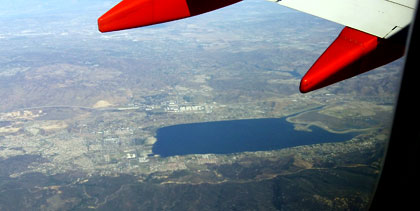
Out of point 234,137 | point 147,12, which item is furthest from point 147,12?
point 234,137

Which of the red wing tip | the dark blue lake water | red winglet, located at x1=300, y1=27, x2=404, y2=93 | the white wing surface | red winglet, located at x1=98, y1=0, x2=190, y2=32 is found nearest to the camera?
red winglet, located at x1=98, y1=0, x2=190, y2=32

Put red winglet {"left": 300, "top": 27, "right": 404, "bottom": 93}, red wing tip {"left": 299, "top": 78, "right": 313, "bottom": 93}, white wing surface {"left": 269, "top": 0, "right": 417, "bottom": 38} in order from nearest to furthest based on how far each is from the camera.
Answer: white wing surface {"left": 269, "top": 0, "right": 417, "bottom": 38} → red winglet {"left": 300, "top": 27, "right": 404, "bottom": 93} → red wing tip {"left": 299, "top": 78, "right": 313, "bottom": 93}

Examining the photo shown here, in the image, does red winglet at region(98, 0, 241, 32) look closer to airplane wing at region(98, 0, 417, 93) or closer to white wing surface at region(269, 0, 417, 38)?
airplane wing at region(98, 0, 417, 93)

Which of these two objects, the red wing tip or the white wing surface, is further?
the red wing tip

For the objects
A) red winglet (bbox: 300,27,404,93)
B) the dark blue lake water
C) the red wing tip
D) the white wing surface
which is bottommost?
the dark blue lake water

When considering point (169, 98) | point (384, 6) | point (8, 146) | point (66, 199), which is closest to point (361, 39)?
point (384, 6)

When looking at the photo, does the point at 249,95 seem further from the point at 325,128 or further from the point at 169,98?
the point at 325,128

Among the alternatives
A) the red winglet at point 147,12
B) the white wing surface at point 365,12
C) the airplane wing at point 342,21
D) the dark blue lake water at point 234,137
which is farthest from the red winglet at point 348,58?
the dark blue lake water at point 234,137

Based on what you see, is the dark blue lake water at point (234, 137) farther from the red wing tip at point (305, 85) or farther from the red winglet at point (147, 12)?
the red winglet at point (147, 12)

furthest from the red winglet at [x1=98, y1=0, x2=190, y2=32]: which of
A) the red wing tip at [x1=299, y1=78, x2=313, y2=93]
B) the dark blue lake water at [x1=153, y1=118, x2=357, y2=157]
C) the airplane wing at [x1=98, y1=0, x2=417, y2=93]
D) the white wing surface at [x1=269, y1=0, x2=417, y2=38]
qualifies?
the dark blue lake water at [x1=153, y1=118, x2=357, y2=157]

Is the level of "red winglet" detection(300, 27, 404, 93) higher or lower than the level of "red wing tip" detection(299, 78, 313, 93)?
higher
